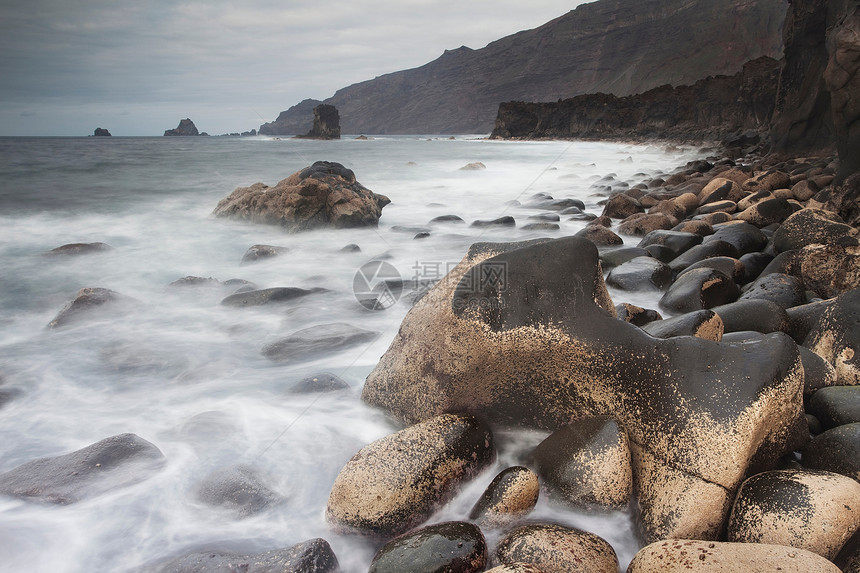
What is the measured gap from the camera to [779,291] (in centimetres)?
351

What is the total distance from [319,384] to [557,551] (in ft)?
6.28

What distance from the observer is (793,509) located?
167cm

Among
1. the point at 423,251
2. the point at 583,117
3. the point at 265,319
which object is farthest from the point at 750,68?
the point at 265,319

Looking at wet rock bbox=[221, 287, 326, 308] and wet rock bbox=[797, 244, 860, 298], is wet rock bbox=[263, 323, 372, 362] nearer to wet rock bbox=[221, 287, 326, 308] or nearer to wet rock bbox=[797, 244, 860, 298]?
wet rock bbox=[221, 287, 326, 308]

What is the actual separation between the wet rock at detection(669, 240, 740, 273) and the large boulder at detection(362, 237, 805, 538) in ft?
8.10

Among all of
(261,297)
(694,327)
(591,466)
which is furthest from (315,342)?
(694,327)

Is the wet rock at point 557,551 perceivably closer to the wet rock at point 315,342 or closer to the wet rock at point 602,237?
the wet rock at point 315,342

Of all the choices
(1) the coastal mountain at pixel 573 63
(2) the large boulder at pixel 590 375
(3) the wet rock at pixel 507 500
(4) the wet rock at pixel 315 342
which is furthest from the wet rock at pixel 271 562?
(1) the coastal mountain at pixel 573 63

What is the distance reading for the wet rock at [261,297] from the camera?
494cm

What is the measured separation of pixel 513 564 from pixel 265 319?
3.52 meters

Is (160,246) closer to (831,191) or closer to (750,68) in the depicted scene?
(831,191)

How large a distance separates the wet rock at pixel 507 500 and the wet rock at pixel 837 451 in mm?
1016

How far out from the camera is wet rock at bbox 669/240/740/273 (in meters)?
4.68

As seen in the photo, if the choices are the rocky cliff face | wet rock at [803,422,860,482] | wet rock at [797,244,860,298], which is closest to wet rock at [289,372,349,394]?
wet rock at [803,422,860,482]
